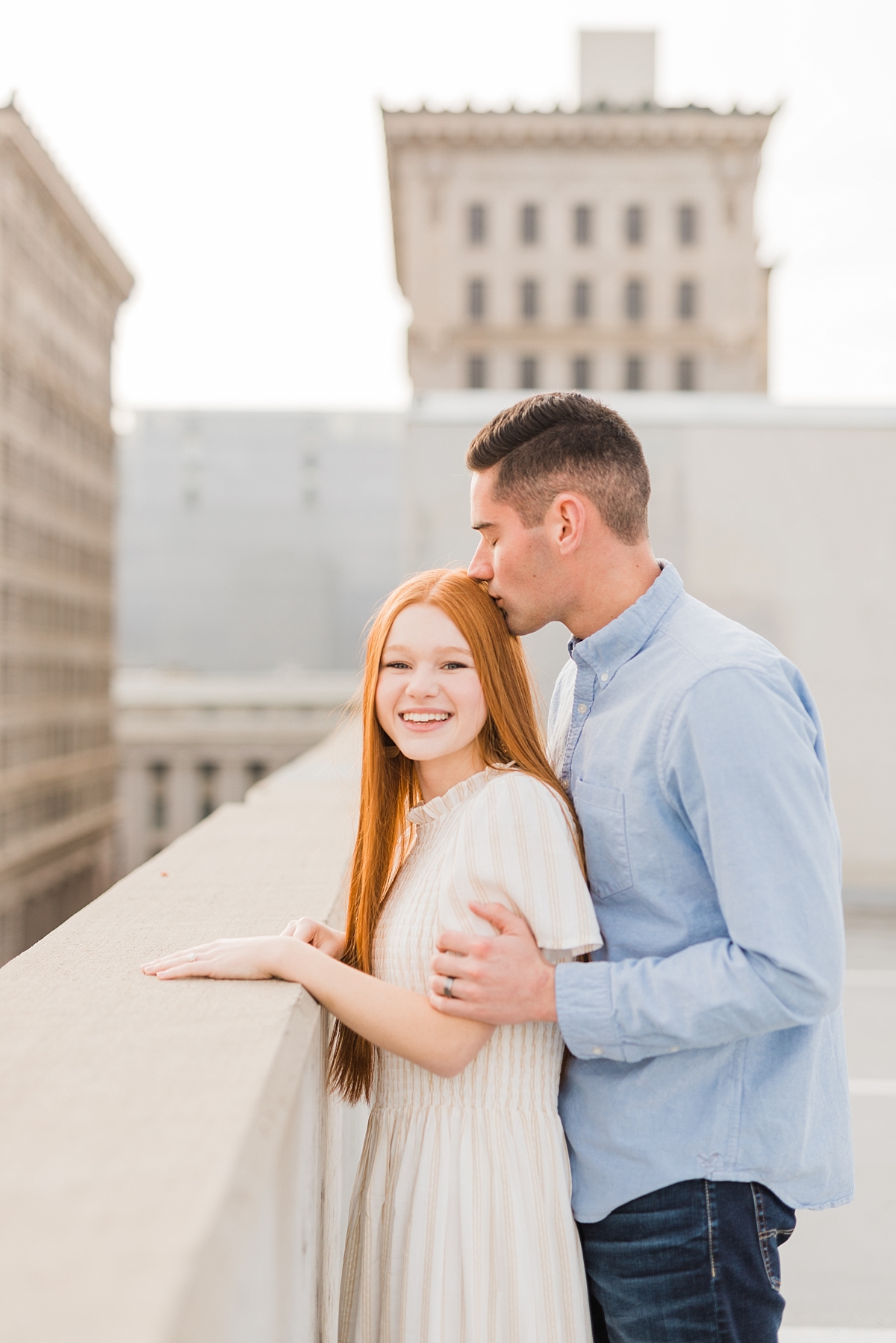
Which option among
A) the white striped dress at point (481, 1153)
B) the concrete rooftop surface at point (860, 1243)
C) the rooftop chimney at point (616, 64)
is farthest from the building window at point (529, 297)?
the white striped dress at point (481, 1153)

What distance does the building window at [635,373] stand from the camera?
4678cm

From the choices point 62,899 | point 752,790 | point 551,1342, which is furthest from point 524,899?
point 62,899

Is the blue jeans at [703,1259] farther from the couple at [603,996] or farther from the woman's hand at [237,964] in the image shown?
the woman's hand at [237,964]

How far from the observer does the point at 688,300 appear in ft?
152

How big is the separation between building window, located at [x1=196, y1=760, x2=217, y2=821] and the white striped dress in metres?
45.5

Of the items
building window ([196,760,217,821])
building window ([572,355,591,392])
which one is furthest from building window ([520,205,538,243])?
building window ([196,760,217,821])

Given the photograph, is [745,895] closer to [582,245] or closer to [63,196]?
[582,245]

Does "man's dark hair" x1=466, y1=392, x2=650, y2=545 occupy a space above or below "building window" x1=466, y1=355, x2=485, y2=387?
below

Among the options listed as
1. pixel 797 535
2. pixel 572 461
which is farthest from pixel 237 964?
pixel 797 535

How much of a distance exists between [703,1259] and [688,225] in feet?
162

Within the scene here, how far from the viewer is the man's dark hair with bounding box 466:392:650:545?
1948mm

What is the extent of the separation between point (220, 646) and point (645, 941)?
54.7 meters

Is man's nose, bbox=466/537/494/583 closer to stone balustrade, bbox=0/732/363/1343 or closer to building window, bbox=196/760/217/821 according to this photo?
stone balustrade, bbox=0/732/363/1343

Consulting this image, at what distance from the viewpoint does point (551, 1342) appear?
1.71m
